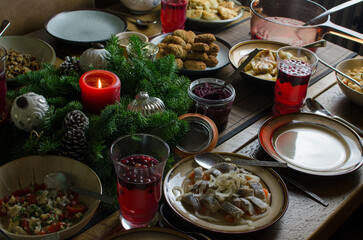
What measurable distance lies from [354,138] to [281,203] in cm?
44

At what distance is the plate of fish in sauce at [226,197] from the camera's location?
3.25ft

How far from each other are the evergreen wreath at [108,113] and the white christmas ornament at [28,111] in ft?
0.07

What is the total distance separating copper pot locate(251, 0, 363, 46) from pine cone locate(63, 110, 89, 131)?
1.01 m

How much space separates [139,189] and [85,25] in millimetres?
1239

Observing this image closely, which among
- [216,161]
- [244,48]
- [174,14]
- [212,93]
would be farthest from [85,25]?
[216,161]

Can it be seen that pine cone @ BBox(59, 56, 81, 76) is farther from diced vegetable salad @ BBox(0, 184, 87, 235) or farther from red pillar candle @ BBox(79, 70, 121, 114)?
diced vegetable salad @ BBox(0, 184, 87, 235)

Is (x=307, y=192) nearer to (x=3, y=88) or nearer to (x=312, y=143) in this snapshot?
(x=312, y=143)

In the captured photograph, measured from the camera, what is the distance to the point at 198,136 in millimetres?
1270

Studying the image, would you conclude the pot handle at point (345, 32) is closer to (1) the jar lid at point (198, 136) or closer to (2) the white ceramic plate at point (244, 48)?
(2) the white ceramic plate at point (244, 48)

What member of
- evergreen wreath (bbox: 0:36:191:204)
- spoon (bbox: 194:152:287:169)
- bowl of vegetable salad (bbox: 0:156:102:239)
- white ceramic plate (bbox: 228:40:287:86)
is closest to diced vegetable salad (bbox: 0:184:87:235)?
bowl of vegetable salad (bbox: 0:156:102:239)

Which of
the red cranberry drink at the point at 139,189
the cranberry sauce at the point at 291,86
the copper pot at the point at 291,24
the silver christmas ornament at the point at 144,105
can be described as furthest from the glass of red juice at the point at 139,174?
the copper pot at the point at 291,24

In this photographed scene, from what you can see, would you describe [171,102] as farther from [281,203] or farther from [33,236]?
[33,236]

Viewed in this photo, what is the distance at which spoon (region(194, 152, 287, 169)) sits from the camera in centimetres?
115

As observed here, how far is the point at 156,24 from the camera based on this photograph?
2.05 metres
